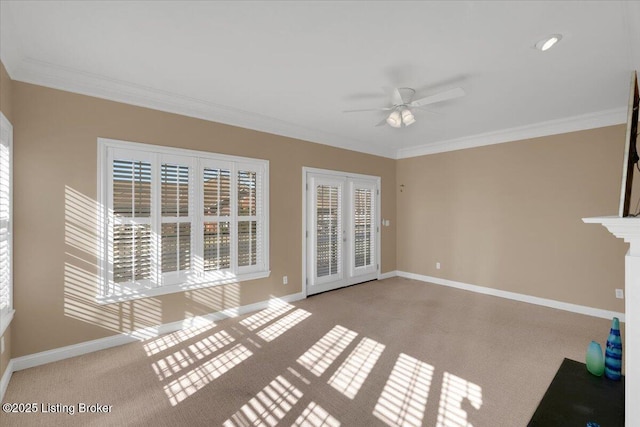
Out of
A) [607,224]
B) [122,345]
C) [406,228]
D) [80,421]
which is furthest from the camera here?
[406,228]

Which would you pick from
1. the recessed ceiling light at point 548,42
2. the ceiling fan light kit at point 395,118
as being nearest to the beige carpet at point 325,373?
the ceiling fan light kit at point 395,118

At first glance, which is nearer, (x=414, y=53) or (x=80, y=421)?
(x=80, y=421)

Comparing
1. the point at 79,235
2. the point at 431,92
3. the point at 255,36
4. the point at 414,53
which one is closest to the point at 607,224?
the point at 414,53

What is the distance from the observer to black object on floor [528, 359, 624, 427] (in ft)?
4.70

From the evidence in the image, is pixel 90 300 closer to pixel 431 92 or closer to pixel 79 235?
pixel 79 235

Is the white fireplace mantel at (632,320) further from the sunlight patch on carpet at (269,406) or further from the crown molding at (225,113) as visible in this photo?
the sunlight patch on carpet at (269,406)

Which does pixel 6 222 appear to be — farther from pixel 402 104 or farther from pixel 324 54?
pixel 402 104

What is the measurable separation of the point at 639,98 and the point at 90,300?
458 cm

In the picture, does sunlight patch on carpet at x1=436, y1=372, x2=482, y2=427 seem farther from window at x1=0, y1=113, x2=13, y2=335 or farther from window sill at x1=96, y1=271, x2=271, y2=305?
window at x1=0, y1=113, x2=13, y2=335

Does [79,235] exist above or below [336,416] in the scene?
above

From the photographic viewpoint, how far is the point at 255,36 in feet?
7.17

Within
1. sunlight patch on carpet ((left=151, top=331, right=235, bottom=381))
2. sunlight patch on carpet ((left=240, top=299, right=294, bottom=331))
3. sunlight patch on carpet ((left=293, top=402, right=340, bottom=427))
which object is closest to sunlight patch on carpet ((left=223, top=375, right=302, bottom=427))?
sunlight patch on carpet ((left=293, top=402, right=340, bottom=427))

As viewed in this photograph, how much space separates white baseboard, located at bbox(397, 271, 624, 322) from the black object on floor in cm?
285

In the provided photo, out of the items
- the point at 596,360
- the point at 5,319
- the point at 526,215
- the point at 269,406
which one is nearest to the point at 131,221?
the point at 5,319
